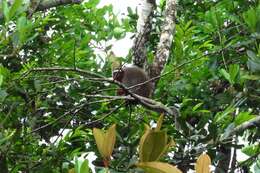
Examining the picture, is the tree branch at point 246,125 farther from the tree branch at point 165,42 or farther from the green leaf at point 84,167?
the tree branch at point 165,42

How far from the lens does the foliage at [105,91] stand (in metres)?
1.62

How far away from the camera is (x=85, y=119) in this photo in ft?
7.89

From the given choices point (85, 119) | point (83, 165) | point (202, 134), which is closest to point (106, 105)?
point (85, 119)

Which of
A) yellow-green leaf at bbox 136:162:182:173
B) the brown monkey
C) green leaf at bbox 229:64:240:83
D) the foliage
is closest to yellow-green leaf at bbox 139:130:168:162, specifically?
yellow-green leaf at bbox 136:162:182:173

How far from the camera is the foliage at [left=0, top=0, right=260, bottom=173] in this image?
162 centimetres

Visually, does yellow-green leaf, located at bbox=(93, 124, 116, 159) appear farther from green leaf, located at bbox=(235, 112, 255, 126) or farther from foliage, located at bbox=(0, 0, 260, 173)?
green leaf, located at bbox=(235, 112, 255, 126)

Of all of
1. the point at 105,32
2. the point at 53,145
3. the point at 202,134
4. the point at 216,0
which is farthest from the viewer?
the point at 216,0

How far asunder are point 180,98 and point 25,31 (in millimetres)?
1091

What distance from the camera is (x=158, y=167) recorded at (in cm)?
77

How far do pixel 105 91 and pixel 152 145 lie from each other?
5.40ft

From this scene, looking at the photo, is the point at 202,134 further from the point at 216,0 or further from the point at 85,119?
the point at 216,0

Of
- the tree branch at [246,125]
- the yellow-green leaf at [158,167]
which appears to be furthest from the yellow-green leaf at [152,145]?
the tree branch at [246,125]

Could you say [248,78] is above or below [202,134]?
above

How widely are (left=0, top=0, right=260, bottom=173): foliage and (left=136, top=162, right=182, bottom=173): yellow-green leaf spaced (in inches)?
19.8
